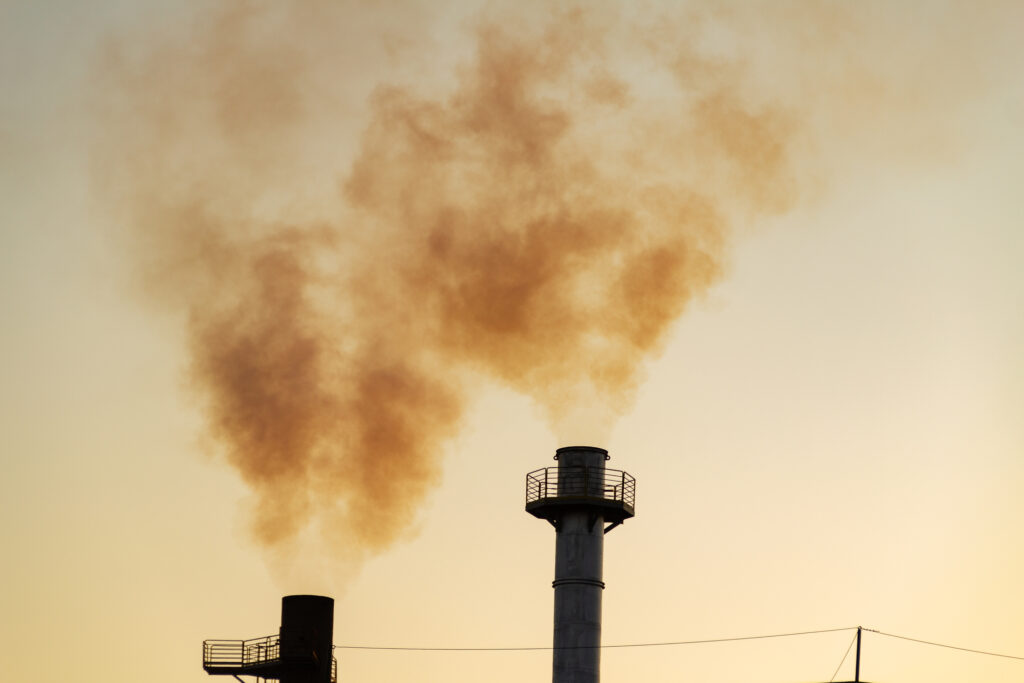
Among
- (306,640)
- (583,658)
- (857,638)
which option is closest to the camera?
(857,638)

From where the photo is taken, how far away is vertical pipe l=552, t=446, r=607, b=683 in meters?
55.1

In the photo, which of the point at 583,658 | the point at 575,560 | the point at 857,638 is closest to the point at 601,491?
the point at 575,560

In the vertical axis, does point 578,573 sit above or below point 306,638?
above

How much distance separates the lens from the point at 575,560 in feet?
185

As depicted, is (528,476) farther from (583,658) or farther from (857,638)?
(857,638)

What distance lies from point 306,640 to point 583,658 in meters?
11.7

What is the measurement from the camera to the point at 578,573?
56.2 meters

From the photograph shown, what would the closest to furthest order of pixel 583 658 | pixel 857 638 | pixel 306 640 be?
pixel 857 638 < pixel 583 658 < pixel 306 640

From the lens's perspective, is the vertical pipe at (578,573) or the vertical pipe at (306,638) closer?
the vertical pipe at (578,573)

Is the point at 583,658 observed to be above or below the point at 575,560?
below

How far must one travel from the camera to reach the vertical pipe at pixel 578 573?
55125 millimetres

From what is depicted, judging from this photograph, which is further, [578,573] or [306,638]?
[306,638]

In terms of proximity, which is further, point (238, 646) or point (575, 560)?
point (238, 646)

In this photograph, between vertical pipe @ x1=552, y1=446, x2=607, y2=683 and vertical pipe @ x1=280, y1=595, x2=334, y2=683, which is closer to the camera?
vertical pipe @ x1=552, y1=446, x2=607, y2=683
